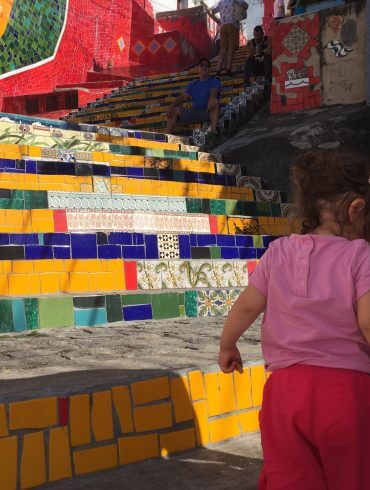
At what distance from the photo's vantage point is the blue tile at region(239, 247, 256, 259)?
5306 mm

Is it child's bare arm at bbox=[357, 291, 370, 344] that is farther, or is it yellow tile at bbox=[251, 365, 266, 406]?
yellow tile at bbox=[251, 365, 266, 406]

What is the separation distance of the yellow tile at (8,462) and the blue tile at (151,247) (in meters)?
2.78

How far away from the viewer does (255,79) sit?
10664 mm

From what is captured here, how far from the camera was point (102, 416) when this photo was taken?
2227mm

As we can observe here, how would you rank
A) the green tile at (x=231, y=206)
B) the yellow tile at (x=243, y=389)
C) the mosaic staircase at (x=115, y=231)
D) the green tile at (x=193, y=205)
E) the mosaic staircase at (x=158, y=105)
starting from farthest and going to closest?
the mosaic staircase at (x=158, y=105), the green tile at (x=231, y=206), the green tile at (x=193, y=205), the mosaic staircase at (x=115, y=231), the yellow tile at (x=243, y=389)

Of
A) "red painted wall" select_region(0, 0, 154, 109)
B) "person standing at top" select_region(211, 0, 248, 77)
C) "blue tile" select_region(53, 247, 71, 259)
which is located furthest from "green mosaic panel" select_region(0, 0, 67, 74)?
"blue tile" select_region(53, 247, 71, 259)

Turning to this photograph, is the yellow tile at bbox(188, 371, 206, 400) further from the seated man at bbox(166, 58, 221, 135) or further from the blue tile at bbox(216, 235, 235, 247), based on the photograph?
the seated man at bbox(166, 58, 221, 135)

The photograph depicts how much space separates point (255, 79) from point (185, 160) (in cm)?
391

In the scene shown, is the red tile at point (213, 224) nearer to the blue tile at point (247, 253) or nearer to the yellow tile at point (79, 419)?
the blue tile at point (247, 253)

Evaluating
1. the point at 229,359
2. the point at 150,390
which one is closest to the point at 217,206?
the point at 150,390

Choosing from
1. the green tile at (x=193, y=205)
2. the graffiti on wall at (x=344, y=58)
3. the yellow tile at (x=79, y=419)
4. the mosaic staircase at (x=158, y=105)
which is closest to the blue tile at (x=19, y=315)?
the yellow tile at (x=79, y=419)

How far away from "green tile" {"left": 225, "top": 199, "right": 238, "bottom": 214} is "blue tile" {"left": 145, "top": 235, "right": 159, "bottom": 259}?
1612 mm

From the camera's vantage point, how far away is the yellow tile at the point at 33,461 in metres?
2.00

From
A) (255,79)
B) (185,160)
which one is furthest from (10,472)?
(255,79)
